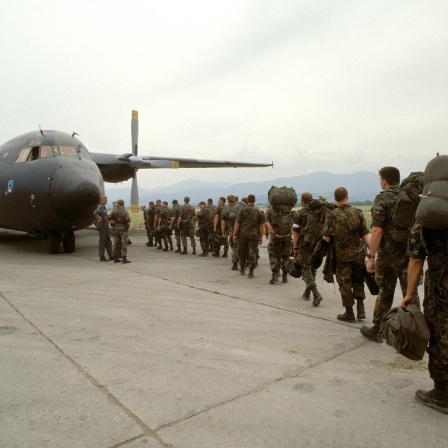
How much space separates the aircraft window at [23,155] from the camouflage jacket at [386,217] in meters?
9.53

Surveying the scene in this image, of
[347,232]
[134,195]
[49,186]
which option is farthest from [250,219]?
[134,195]

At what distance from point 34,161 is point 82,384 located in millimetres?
8561

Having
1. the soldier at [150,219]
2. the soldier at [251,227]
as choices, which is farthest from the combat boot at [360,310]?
the soldier at [150,219]

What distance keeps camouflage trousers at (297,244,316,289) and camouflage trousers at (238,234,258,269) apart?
1782 mm

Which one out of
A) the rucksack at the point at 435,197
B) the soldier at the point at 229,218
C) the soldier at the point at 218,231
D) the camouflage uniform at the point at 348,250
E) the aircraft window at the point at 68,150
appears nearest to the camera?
the rucksack at the point at 435,197

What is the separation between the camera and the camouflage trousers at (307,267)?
581 centimetres

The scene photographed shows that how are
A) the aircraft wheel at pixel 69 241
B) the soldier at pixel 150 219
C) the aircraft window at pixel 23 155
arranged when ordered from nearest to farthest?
the aircraft window at pixel 23 155
the aircraft wheel at pixel 69 241
the soldier at pixel 150 219

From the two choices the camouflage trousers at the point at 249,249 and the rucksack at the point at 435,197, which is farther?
the camouflage trousers at the point at 249,249

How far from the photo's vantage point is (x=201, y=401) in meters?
2.76

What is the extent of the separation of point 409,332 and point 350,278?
82.5 inches

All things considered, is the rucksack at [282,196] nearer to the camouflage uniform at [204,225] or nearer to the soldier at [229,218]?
the soldier at [229,218]

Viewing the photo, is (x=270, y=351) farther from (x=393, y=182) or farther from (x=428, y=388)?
(x=393, y=182)

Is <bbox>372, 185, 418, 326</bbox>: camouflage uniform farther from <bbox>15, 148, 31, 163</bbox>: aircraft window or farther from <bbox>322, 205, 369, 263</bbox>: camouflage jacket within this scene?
<bbox>15, 148, 31, 163</bbox>: aircraft window

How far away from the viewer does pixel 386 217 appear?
413cm
